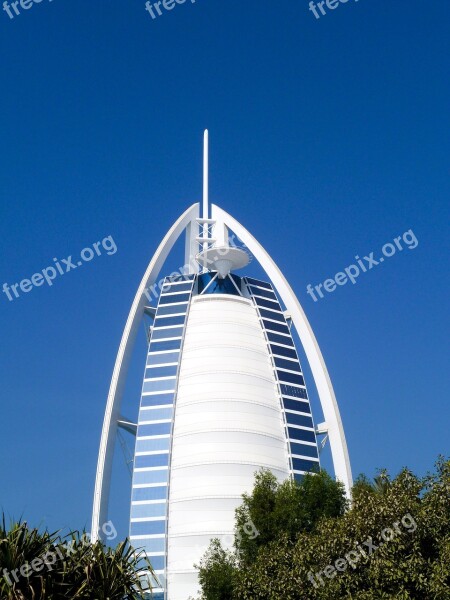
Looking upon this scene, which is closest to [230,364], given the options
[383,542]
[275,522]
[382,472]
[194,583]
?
[194,583]

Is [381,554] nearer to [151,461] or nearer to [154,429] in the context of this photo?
[151,461]

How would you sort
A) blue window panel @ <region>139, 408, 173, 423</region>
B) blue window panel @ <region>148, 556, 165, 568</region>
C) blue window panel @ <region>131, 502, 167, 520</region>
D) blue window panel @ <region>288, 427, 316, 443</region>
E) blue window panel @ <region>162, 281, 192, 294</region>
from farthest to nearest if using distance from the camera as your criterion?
blue window panel @ <region>162, 281, 192, 294</region> → blue window panel @ <region>288, 427, 316, 443</region> → blue window panel @ <region>139, 408, 173, 423</region> → blue window panel @ <region>131, 502, 167, 520</region> → blue window panel @ <region>148, 556, 165, 568</region>

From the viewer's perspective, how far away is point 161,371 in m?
96.5

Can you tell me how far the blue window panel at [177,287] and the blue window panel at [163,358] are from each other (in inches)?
428

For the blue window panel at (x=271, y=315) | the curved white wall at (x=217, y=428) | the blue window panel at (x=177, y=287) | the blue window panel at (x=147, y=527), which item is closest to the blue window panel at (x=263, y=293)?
the curved white wall at (x=217, y=428)

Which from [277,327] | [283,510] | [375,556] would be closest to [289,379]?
[277,327]

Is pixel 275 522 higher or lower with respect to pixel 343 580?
higher

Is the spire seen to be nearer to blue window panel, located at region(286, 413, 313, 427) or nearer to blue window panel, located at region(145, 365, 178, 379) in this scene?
blue window panel, located at region(145, 365, 178, 379)

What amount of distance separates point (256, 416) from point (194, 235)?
27840 mm

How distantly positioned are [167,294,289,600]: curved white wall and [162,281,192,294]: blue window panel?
2.03m

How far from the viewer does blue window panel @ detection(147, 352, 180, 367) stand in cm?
9705

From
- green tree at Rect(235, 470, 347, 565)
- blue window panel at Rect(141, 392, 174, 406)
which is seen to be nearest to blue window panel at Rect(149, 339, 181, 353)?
blue window panel at Rect(141, 392, 174, 406)

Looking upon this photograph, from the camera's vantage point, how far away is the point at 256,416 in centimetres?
9356

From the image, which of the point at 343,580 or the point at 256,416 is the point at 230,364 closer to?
the point at 256,416
